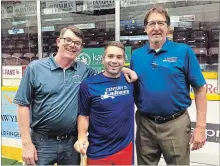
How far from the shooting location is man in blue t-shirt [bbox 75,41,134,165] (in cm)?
244

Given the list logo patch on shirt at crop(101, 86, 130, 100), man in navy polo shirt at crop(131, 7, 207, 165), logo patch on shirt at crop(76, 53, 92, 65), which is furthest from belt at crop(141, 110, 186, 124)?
logo patch on shirt at crop(76, 53, 92, 65)

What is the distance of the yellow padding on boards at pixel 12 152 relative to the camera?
17.1 feet

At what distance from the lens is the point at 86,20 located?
5016mm

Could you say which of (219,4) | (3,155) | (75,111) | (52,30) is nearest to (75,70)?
(75,111)

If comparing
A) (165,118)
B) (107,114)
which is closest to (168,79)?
(165,118)

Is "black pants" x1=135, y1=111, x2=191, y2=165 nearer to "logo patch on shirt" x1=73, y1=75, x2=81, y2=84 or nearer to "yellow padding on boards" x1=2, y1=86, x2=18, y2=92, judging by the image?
"logo patch on shirt" x1=73, y1=75, x2=81, y2=84

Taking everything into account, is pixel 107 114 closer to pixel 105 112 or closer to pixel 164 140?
pixel 105 112

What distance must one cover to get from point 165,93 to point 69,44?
84cm

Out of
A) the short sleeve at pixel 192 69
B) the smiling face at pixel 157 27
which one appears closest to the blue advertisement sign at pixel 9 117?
the smiling face at pixel 157 27

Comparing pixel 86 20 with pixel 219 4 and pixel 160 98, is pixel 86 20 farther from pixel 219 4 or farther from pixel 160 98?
pixel 160 98

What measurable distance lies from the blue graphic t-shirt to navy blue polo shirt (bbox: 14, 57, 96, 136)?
0.11 meters

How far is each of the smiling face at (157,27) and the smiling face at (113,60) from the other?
11.6 inches

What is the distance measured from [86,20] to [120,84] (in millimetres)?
2718

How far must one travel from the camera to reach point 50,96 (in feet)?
8.34
